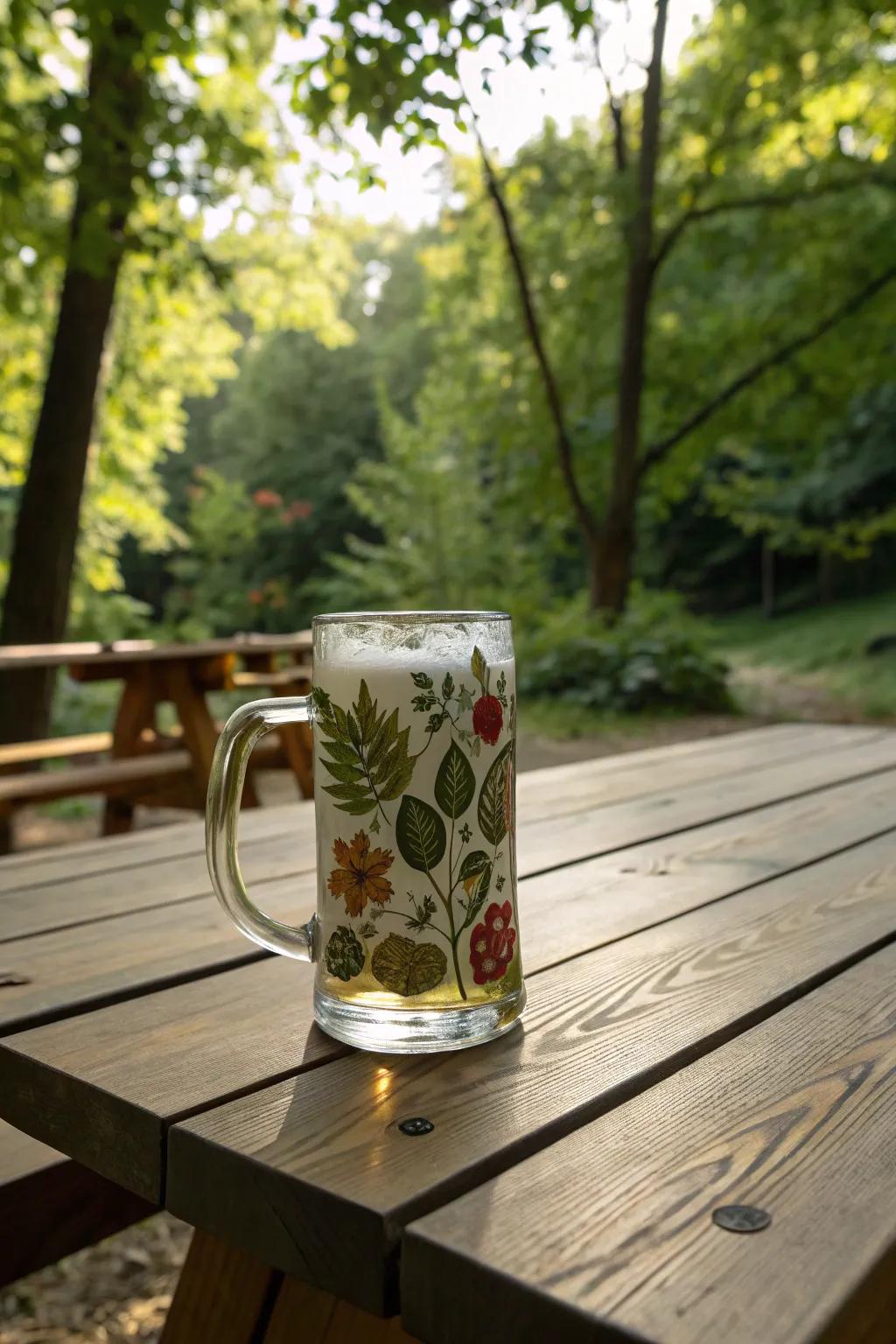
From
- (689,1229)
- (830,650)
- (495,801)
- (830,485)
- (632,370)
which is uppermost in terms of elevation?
(830,485)

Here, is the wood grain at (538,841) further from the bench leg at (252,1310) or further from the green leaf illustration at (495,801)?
the green leaf illustration at (495,801)

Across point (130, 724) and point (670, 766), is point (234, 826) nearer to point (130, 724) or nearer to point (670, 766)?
point (670, 766)

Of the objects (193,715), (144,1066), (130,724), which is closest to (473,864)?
(144,1066)

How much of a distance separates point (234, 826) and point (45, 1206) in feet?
1.44

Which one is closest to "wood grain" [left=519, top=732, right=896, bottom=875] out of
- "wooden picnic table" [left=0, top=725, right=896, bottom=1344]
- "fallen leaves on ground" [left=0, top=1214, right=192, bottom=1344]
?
"wooden picnic table" [left=0, top=725, right=896, bottom=1344]

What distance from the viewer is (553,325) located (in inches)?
427

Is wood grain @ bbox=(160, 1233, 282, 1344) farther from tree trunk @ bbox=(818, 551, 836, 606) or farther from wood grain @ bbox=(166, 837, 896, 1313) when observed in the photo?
tree trunk @ bbox=(818, 551, 836, 606)

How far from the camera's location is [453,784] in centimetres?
78

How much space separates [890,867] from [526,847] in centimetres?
45

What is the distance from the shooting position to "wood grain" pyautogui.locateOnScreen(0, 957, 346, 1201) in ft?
2.38

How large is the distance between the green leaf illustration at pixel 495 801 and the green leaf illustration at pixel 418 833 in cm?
4

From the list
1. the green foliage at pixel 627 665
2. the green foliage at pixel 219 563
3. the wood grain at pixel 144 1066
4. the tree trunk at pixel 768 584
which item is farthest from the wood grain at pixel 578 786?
the green foliage at pixel 219 563

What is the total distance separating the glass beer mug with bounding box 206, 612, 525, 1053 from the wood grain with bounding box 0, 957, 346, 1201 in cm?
6

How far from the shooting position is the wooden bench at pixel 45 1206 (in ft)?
3.23
